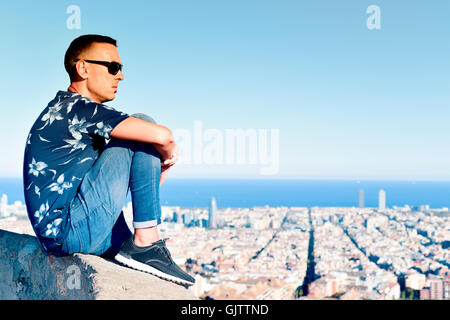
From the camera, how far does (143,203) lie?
123 centimetres

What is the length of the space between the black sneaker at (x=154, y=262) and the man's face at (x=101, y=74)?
1.66 ft

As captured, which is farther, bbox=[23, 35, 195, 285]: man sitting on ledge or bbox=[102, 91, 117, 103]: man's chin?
bbox=[102, 91, 117, 103]: man's chin

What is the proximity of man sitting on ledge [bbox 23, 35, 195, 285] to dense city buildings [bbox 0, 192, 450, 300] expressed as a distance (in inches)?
366

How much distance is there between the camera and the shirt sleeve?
1.15 meters

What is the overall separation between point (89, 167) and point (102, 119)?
0.58 feet

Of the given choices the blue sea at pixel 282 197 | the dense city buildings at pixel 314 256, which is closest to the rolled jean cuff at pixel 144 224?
the dense city buildings at pixel 314 256

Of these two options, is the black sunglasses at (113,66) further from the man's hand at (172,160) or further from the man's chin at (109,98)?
the man's hand at (172,160)

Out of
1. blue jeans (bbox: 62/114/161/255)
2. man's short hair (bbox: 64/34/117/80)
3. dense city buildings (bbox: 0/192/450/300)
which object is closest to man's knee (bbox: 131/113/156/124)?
blue jeans (bbox: 62/114/161/255)

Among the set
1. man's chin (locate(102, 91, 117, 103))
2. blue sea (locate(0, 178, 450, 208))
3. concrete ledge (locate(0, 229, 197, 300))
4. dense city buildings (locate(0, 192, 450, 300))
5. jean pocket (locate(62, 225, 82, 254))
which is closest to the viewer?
concrete ledge (locate(0, 229, 197, 300))

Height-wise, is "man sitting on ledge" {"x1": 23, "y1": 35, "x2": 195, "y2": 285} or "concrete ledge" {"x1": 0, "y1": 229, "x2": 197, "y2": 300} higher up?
"man sitting on ledge" {"x1": 23, "y1": 35, "x2": 195, "y2": 285}

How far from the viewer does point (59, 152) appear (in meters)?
1.18

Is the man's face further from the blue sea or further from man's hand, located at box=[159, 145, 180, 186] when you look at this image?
the blue sea
